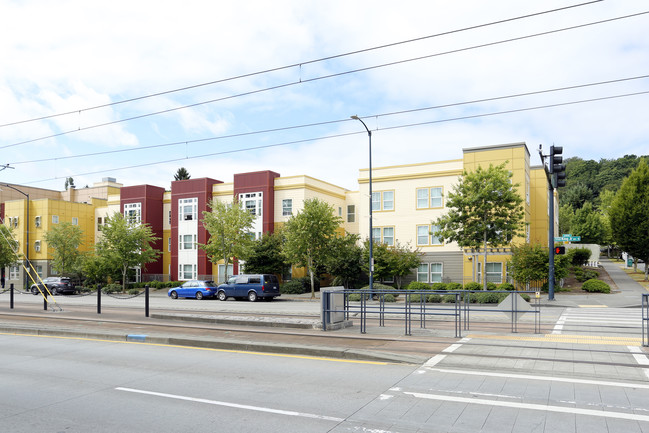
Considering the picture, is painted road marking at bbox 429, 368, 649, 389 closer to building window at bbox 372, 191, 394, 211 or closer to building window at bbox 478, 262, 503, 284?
building window at bbox 478, 262, 503, 284

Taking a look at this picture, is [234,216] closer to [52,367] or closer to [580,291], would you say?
[580,291]

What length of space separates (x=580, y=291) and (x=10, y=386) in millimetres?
32705

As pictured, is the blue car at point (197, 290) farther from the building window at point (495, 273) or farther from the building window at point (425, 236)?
the building window at point (495, 273)

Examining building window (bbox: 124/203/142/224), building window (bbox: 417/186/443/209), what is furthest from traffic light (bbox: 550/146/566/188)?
building window (bbox: 124/203/142/224)

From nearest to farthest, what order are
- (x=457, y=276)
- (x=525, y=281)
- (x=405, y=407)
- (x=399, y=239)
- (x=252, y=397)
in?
(x=405, y=407) → (x=252, y=397) → (x=525, y=281) → (x=457, y=276) → (x=399, y=239)

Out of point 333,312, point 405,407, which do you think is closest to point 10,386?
point 405,407

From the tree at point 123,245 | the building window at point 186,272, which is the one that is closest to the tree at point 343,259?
the building window at point 186,272

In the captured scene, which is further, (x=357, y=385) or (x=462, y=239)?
(x=462, y=239)

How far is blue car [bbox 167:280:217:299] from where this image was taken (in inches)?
1469

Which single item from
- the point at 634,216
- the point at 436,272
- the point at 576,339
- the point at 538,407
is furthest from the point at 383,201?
the point at 538,407

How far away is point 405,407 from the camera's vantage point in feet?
22.4

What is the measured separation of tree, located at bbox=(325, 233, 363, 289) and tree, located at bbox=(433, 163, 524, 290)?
25.6ft

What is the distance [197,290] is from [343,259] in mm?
11318

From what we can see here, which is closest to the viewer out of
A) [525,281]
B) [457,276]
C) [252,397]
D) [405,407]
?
[405,407]
